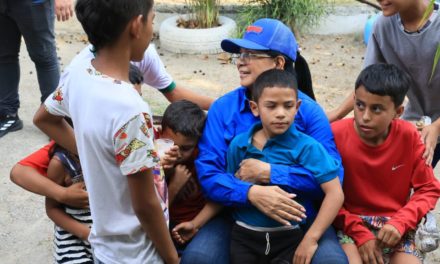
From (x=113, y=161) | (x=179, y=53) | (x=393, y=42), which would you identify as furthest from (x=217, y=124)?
(x=179, y=53)

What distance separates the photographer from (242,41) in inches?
111

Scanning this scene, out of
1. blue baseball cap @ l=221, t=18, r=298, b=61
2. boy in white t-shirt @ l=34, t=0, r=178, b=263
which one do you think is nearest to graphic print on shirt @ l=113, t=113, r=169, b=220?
boy in white t-shirt @ l=34, t=0, r=178, b=263

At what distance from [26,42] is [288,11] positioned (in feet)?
13.0

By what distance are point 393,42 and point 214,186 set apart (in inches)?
47.1

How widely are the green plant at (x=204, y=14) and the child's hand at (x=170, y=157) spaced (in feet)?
18.0

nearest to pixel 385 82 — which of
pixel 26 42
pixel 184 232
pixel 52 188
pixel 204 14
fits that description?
pixel 184 232

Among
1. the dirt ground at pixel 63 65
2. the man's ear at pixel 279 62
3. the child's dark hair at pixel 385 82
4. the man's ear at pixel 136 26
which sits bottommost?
the dirt ground at pixel 63 65

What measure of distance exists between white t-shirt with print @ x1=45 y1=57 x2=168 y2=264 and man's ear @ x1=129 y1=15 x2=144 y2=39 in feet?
0.52

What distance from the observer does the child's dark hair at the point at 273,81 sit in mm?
2533

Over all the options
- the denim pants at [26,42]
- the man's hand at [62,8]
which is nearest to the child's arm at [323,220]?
the man's hand at [62,8]

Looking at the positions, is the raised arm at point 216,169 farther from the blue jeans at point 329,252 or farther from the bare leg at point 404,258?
the bare leg at point 404,258

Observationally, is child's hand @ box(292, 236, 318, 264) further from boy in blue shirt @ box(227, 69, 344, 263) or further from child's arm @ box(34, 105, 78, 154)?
child's arm @ box(34, 105, 78, 154)

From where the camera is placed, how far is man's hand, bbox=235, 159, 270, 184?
251cm

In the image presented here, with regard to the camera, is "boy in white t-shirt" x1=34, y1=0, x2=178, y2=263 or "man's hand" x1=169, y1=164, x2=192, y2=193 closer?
"boy in white t-shirt" x1=34, y1=0, x2=178, y2=263
